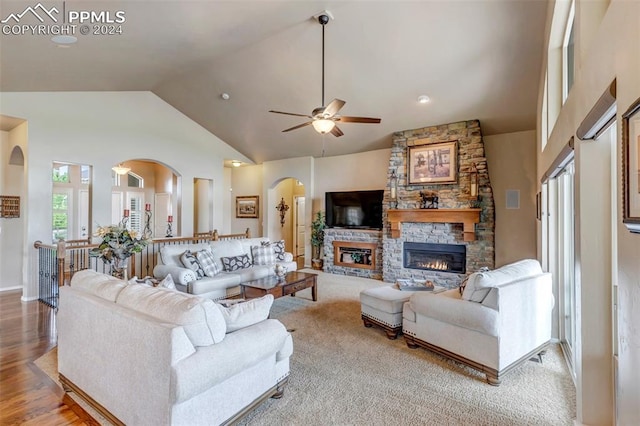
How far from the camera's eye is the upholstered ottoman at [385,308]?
3674 mm

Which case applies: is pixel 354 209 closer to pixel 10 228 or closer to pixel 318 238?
pixel 318 238

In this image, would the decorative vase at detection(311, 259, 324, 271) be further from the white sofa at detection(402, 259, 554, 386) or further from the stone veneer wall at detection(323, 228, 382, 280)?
the white sofa at detection(402, 259, 554, 386)

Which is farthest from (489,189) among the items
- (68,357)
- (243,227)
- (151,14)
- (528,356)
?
(243,227)

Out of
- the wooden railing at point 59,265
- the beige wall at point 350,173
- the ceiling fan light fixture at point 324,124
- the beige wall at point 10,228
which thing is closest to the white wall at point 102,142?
the wooden railing at point 59,265

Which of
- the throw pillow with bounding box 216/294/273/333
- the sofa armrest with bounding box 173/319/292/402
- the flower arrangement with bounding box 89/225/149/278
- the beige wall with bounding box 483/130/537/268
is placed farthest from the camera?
the beige wall with bounding box 483/130/537/268

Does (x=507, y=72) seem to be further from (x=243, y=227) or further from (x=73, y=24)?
(x=243, y=227)

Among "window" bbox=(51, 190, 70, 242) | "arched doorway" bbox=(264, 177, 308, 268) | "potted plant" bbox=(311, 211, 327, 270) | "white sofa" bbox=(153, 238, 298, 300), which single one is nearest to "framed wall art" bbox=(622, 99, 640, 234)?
"white sofa" bbox=(153, 238, 298, 300)

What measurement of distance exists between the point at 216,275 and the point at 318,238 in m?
3.49

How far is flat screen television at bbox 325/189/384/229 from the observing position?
7.31 metres

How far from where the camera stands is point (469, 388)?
8.78 ft

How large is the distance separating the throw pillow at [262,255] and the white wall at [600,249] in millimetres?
4711

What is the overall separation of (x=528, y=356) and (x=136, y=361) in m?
3.34

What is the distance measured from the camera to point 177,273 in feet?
15.3

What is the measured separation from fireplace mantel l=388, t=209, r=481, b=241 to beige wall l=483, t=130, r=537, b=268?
64cm
